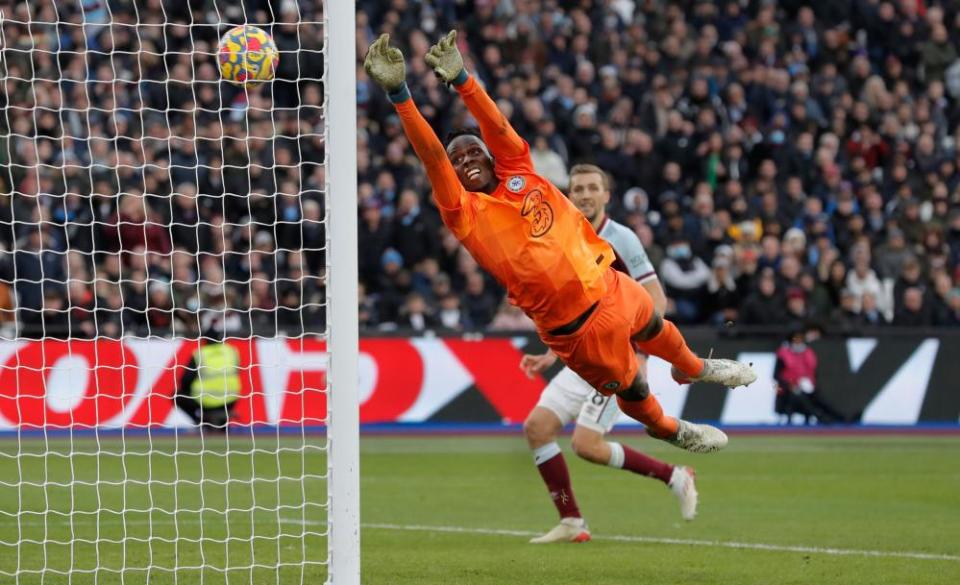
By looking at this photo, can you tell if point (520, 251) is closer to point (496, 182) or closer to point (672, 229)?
point (496, 182)

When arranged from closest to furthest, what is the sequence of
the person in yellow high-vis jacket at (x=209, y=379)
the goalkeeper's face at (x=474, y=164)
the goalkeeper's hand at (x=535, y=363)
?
the goalkeeper's face at (x=474, y=164) → the goalkeeper's hand at (x=535, y=363) → the person in yellow high-vis jacket at (x=209, y=379)

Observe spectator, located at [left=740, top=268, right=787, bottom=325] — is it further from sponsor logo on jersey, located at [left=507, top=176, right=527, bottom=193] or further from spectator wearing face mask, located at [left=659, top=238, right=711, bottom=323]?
sponsor logo on jersey, located at [left=507, top=176, right=527, bottom=193]

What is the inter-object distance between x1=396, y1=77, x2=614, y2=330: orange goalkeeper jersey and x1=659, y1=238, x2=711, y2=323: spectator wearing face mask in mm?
11833

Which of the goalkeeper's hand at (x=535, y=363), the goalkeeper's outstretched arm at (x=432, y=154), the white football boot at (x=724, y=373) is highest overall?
the goalkeeper's outstretched arm at (x=432, y=154)

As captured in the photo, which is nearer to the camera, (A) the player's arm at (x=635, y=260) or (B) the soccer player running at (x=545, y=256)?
(B) the soccer player running at (x=545, y=256)

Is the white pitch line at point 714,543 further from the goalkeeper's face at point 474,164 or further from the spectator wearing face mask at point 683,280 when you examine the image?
the spectator wearing face mask at point 683,280

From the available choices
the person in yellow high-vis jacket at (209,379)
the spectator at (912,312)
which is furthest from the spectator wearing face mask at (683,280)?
the person in yellow high-vis jacket at (209,379)

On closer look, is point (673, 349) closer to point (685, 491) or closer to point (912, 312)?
point (685, 491)

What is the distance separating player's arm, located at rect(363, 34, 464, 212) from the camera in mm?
7277

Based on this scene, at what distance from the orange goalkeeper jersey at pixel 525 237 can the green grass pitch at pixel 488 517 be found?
1639 mm

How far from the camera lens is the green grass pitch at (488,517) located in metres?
9.09

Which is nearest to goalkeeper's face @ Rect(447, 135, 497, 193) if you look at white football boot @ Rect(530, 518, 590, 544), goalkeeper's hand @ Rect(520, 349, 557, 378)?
goalkeeper's hand @ Rect(520, 349, 557, 378)

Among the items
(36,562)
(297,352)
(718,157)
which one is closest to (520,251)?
(36,562)

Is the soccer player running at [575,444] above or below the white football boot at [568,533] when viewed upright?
above
